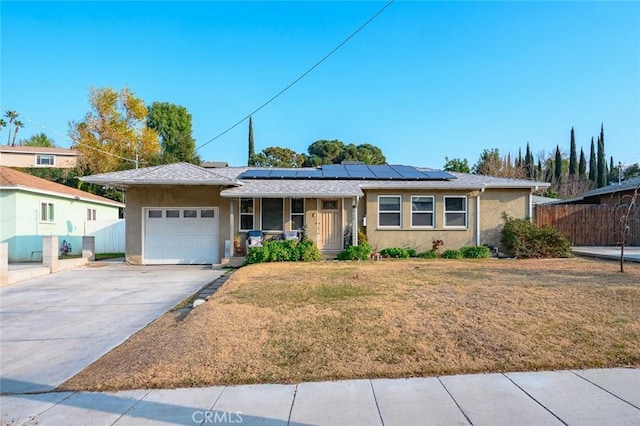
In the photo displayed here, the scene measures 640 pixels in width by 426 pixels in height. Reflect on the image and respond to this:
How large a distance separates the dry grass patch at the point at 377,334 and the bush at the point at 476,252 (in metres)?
6.25

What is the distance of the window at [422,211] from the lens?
51.4ft

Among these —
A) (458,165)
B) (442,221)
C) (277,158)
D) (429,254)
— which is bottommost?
(429,254)

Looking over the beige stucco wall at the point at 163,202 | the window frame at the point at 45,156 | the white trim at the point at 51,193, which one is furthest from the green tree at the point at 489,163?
the window frame at the point at 45,156

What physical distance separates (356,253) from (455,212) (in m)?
4.78

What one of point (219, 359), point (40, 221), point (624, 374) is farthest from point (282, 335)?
point (40, 221)

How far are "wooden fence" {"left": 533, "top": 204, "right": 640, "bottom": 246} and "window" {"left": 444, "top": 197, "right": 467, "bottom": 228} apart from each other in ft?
20.8

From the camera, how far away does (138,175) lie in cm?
1457

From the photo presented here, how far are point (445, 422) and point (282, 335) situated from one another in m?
2.67

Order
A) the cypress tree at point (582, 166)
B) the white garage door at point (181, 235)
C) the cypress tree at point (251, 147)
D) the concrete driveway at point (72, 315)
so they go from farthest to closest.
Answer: the cypress tree at point (582, 166)
the cypress tree at point (251, 147)
the white garage door at point (181, 235)
the concrete driveway at point (72, 315)

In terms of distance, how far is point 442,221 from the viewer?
51.4 feet

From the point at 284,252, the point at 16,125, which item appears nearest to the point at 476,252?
the point at 284,252

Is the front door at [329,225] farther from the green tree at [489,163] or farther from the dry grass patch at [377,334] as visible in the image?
the green tree at [489,163]

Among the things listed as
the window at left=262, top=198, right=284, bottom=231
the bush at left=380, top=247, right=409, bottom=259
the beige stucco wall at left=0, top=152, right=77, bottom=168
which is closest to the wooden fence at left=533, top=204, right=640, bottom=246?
the bush at left=380, top=247, right=409, bottom=259

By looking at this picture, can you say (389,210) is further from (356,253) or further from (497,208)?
(497,208)
